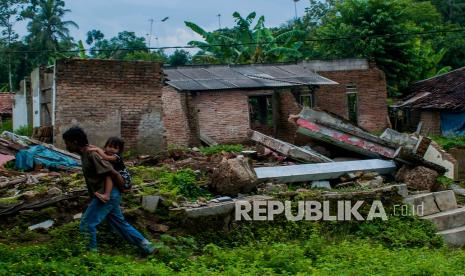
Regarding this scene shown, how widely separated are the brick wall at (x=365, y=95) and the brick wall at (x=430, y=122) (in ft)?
7.50

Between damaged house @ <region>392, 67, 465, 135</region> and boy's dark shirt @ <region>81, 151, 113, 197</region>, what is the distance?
19311 mm

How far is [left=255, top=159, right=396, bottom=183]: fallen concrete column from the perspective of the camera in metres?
11.1

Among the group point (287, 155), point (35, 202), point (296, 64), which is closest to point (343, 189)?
point (287, 155)

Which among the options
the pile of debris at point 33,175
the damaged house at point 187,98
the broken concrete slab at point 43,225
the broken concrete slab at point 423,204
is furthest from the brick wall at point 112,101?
the broken concrete slab at point 423,204

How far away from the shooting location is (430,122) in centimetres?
2620

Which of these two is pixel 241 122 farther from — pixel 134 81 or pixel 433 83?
pixel 433 83

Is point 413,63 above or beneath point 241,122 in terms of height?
above

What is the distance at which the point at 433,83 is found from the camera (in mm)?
27875

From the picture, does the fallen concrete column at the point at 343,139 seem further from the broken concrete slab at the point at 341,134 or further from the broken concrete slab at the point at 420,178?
the broken concrete slab at the point at 420,178

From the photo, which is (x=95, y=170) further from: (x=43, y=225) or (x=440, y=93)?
(x=440, y=93)

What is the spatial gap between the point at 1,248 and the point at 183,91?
12817mm

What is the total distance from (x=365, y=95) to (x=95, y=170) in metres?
19.0

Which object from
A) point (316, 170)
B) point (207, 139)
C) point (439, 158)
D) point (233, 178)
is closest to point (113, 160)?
point (233, 178)

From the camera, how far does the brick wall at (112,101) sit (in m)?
14.3
